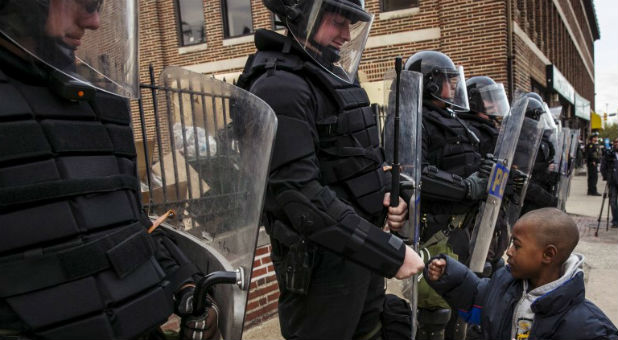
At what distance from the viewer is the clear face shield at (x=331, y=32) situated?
2025 millimetres

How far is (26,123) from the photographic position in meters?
1.11

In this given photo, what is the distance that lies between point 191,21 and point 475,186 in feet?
38.7

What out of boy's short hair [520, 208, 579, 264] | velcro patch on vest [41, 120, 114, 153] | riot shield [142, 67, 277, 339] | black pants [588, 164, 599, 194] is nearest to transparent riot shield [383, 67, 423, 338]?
boy's short hair [520, 208, 579, 264]

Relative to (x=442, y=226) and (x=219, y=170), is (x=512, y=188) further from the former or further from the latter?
(x=219, y=170)

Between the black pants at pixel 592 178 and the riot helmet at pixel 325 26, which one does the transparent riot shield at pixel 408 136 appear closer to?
the riot helmet at pixel 325 26

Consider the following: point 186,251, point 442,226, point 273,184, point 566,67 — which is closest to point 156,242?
point 186,251

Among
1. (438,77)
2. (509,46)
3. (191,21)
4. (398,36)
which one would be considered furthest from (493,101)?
(191,21)

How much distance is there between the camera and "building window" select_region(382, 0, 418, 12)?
1072 cm

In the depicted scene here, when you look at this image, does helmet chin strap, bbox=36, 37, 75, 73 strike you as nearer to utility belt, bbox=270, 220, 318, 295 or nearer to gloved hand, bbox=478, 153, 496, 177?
utility belt, bbox=270, 220, 318, 295

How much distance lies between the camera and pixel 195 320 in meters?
1.35

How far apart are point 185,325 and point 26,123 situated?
0.66 meters

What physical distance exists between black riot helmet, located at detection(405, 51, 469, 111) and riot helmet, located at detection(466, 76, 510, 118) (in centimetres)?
98

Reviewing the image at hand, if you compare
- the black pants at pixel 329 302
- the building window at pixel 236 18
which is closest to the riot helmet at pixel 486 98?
the black pants at pixel 329 302

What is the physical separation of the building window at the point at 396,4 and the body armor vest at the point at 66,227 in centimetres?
1039
